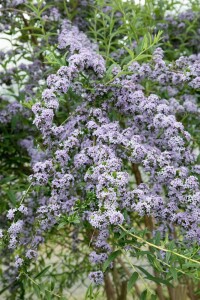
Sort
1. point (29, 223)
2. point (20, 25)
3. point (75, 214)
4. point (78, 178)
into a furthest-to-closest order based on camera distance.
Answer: point (20, 25) < point (29, 223) < point (78, 178) < point (75, 214)

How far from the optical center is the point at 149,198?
1693 mm

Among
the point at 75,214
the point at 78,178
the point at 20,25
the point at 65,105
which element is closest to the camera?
the point at 75,214

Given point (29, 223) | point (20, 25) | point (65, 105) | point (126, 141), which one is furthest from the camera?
point (20, 25)

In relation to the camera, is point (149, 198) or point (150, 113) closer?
point (149, 198)

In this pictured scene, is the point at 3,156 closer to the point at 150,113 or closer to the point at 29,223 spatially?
the point at 29,223

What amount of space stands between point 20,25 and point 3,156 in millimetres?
694

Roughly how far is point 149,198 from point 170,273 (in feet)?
0.76

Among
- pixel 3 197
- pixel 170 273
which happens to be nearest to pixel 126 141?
pixel 170 273

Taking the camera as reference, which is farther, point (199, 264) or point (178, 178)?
point (178, 178)

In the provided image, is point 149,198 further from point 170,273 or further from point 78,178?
point 78,178

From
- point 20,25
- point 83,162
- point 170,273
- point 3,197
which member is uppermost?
point 20,25

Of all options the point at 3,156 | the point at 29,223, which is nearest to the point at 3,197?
the point at 3,156

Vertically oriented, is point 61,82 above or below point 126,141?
above

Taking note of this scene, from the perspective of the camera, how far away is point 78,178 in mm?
1965
